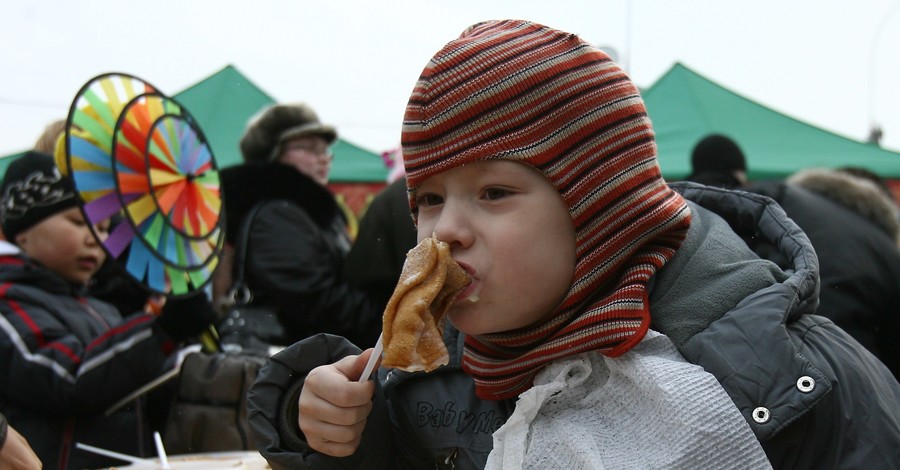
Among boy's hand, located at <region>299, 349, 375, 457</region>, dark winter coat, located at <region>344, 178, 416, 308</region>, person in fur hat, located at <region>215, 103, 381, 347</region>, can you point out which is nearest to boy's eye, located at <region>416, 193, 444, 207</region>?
boy's hand, located at <region>299, 349, 375, 457</region>

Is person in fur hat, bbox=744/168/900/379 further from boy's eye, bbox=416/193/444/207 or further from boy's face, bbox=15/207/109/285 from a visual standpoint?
boy's face, bbox=15/207/109/285

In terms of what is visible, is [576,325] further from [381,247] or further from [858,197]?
[858,197]

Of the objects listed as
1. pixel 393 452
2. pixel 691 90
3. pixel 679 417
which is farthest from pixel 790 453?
pixel 691 90

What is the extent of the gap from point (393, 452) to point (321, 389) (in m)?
0.25

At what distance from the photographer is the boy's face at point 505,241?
3.94 feet

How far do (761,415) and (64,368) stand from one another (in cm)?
194

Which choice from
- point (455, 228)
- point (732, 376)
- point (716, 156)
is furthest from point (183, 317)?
point (716, 156)

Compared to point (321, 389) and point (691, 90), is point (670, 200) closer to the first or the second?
point (321, 389)

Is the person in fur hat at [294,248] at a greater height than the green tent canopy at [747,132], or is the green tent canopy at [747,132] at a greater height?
the person in fur hat at [294,248]

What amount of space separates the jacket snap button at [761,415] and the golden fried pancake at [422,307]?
42 cm

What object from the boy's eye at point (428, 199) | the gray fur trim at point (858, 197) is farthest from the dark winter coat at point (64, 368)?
the gray fur trim at point (858, 197)

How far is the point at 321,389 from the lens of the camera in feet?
4.18

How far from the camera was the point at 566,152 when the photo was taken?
49.1 inches

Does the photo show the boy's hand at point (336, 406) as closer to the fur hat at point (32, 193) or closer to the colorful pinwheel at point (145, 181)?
the colorful pinwheel at point (145, 181)
